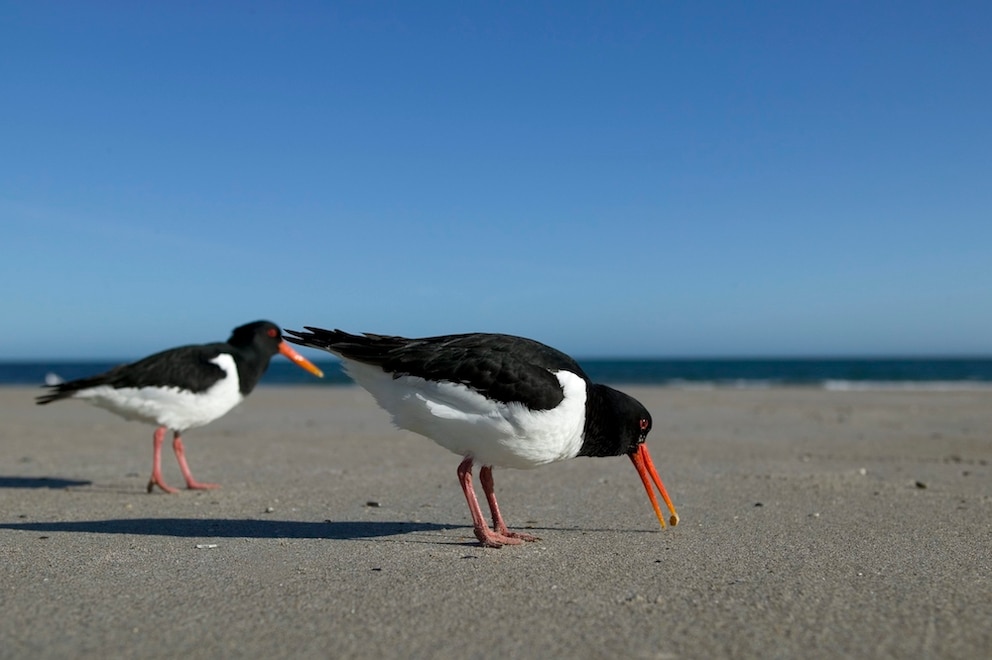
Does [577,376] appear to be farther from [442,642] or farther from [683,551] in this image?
[442,642]

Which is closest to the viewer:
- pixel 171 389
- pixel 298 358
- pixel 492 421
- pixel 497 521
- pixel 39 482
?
pixel 492 421

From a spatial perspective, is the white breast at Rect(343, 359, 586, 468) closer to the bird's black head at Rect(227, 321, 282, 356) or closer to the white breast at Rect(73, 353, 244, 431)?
the white breast at Rect(73, 353, 244, 431)

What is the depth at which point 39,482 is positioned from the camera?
9180 mm

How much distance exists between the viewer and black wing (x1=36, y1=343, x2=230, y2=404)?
907 centimetres

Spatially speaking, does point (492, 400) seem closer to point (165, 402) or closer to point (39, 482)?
point (165, 402)

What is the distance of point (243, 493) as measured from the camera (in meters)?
8.27

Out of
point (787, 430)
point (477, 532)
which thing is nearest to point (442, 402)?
point (477, 532)

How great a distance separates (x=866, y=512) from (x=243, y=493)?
574cm

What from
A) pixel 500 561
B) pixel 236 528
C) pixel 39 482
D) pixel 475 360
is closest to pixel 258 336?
pixel 39 482

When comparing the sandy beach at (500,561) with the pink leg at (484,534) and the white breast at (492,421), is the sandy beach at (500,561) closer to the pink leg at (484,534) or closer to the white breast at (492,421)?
the pink leg at (484,534)

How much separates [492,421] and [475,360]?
43 cm

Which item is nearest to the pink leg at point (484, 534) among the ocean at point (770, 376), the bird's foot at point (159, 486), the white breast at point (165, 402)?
the bird's foot at point (159, 486)

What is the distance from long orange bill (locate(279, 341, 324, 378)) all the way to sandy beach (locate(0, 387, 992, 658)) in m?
1.20


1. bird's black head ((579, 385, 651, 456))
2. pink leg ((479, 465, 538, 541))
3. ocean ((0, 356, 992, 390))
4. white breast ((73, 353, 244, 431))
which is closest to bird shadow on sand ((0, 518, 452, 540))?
pink leg ((479, 465, 538, 541))
